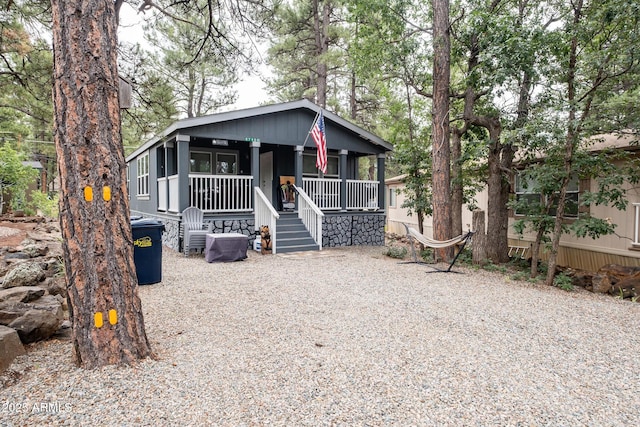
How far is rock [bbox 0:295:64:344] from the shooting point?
2.92m

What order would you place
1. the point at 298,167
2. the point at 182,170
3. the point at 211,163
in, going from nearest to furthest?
the point at 182,170 < the point at 298,167 < the point at 211,163

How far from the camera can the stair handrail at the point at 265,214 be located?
8.49 meters

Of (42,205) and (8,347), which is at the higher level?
(42,205)

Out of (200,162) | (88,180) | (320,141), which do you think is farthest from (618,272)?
(200,162)

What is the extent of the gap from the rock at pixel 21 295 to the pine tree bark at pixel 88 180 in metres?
1.13

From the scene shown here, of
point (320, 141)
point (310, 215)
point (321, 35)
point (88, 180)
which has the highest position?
point (321, 35)

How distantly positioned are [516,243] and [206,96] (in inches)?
701

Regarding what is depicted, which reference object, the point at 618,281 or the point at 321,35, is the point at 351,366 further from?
the point at 321,35

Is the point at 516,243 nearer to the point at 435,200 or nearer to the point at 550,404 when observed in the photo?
the point at 435,200

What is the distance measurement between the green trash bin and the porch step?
11.8ft

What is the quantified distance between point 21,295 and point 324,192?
7.80 metres

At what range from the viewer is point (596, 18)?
5410 mm

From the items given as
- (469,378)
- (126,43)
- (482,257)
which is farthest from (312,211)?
(469,378)

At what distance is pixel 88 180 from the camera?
2.55m
